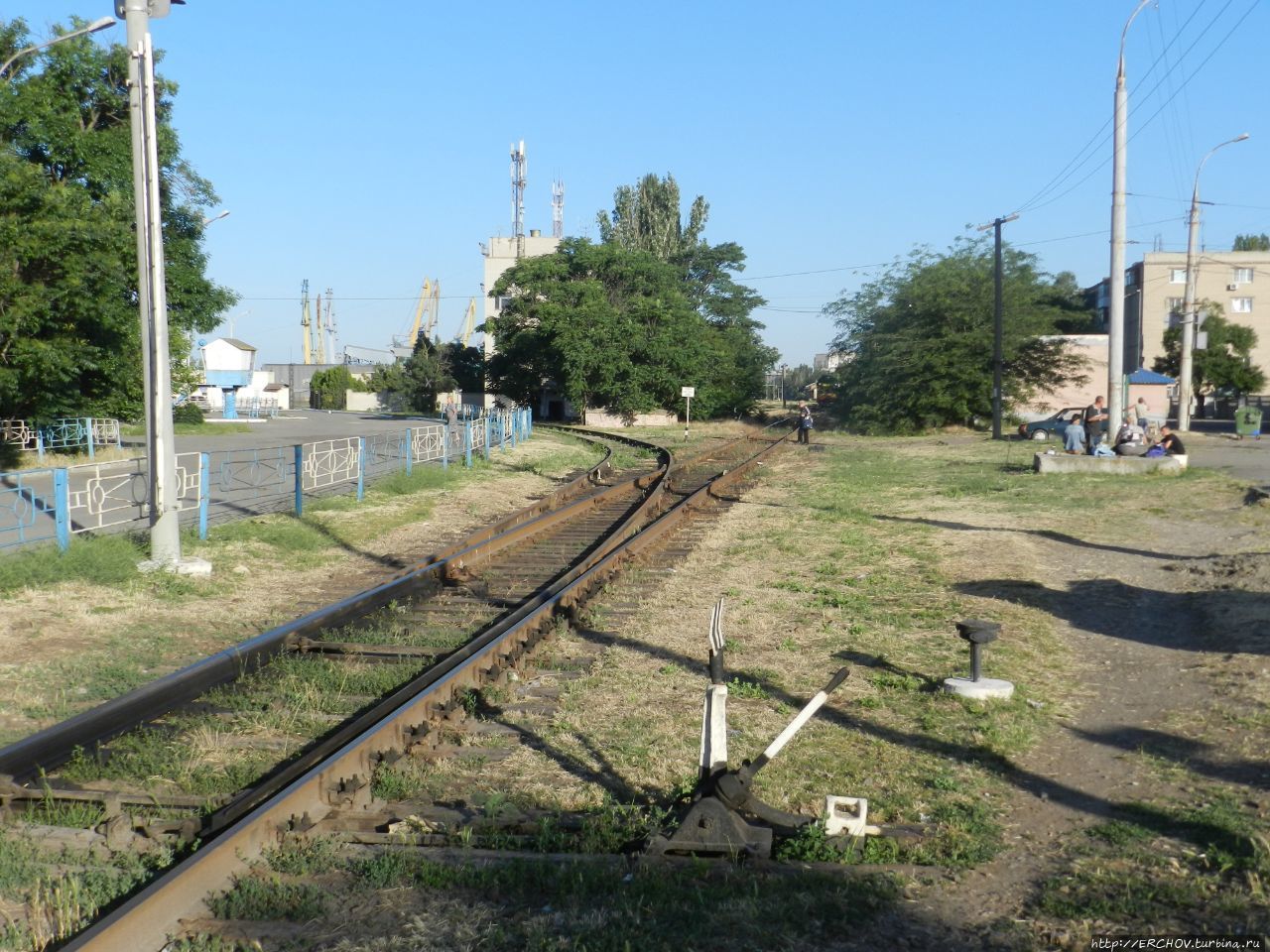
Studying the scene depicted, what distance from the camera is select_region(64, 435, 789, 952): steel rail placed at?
3.89 metres

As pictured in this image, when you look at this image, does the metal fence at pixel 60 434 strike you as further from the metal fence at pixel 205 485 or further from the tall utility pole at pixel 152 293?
the tall utility pole at pixel 152 293

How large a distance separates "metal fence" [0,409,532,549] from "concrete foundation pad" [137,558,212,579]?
Result: 0.60m

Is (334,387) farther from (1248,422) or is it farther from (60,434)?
(1248,422)

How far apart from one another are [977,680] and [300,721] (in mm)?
3981

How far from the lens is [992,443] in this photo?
35719 mm

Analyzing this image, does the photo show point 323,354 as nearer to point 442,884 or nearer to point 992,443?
point 992,443

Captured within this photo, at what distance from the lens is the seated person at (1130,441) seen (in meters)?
22.2

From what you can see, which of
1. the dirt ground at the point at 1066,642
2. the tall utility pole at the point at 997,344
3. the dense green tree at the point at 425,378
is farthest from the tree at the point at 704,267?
the dirt ground at the point at 1066,642

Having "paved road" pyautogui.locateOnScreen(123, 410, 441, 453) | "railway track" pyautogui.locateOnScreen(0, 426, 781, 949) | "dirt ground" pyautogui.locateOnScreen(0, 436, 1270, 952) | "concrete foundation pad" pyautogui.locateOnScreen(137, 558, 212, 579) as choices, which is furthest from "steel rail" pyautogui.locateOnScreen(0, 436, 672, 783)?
"paved road" pyautogui.locateOnScreen(123, 410, 441, 453)

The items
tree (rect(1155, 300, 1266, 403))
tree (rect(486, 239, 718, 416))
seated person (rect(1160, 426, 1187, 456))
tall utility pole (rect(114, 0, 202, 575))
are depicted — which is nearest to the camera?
tall utility pole (rect(114, 0, 202, 575))

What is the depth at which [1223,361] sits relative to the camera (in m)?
65.2

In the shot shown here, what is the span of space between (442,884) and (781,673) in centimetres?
381

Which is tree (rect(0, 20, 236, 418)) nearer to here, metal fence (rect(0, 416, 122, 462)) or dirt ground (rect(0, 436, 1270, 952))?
metal fence (rect(0, 416, 122, 462))

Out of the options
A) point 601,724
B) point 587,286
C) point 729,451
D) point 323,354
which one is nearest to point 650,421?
point 587,286
